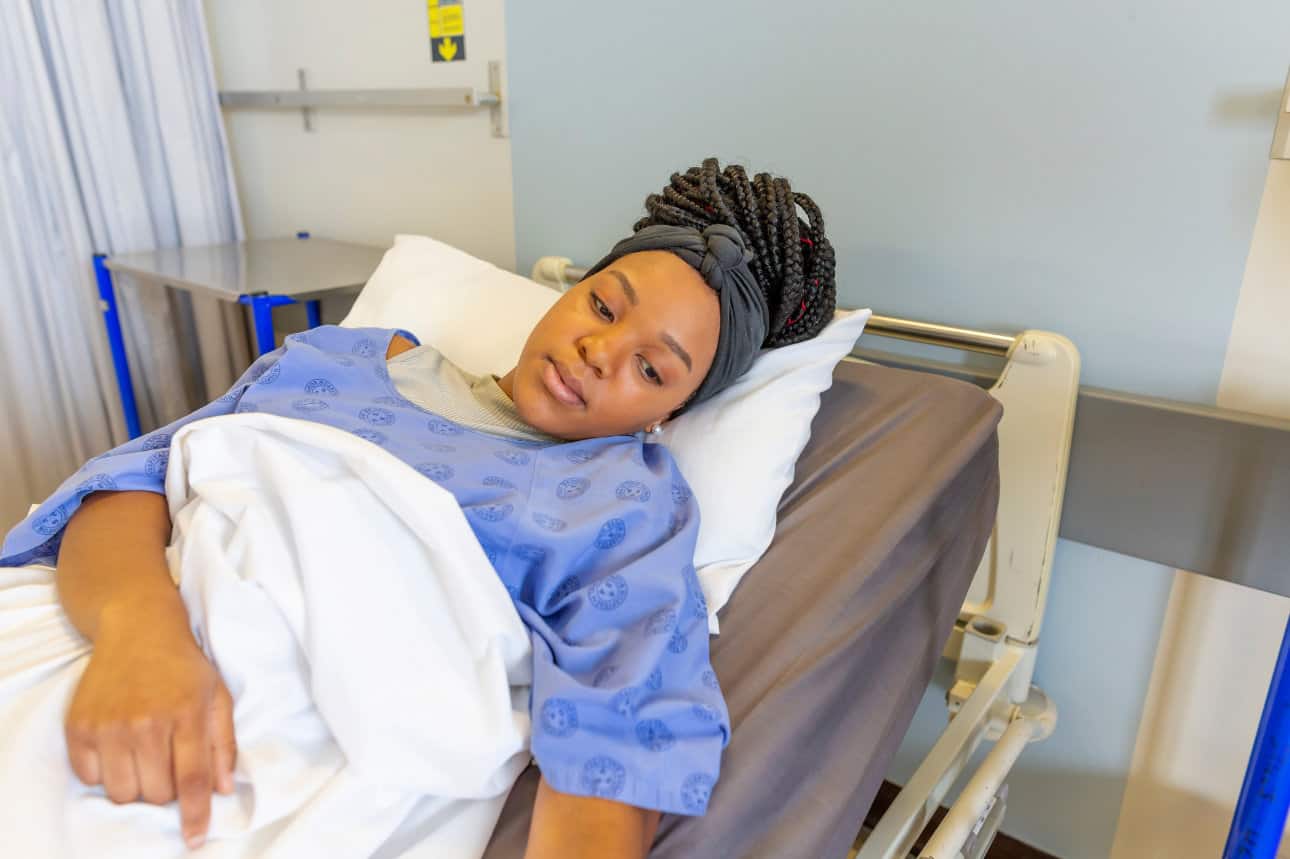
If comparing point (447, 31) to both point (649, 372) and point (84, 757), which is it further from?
point (84, 757)

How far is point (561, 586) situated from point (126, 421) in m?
1.98

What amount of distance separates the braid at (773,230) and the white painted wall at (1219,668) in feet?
1.77

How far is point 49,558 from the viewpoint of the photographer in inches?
37.0

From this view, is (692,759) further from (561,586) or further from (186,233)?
(186,233)

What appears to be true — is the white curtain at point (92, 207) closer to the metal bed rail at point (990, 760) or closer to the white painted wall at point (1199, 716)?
the metal bed rail at point (990, 760)

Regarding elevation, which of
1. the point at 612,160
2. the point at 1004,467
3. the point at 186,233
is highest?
the point at 612,160

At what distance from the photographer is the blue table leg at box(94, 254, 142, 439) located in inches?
83.9

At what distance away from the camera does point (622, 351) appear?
0.97 m

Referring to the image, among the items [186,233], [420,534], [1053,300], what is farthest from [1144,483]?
[186,233]

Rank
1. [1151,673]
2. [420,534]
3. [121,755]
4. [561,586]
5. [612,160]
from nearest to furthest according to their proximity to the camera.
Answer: [121,755] → [420,534] → [561,586] → [1151,673] → [612,160]

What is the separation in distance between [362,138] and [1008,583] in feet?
5.90

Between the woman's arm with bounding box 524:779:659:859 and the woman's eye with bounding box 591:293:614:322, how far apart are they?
1.67ft

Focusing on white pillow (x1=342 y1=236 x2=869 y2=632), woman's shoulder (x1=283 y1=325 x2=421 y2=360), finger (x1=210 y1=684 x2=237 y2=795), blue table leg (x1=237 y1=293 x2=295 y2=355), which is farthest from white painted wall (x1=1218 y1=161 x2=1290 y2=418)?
blue table leg (x1=237 y1=293 x2=295 y2=355)

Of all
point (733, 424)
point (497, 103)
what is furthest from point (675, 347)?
point (497, 103)
